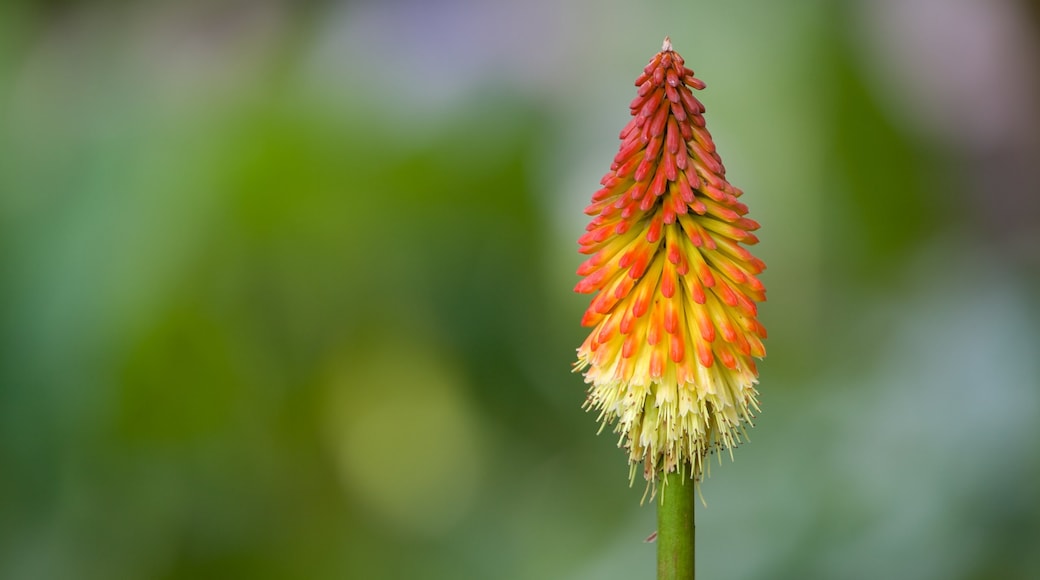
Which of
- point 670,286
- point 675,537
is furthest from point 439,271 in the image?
point 675,537

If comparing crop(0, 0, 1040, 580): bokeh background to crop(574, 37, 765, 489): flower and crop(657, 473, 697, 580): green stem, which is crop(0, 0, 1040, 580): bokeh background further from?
crop(657, 473, 697, 580): green stem

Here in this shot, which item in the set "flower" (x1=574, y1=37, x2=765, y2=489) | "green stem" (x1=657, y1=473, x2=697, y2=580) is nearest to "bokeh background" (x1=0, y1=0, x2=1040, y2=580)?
"flower" (x1=574, y1=37, x2=765, y2=489)

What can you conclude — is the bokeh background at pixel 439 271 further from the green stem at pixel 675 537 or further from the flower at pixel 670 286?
the green stem at pixel 675 537

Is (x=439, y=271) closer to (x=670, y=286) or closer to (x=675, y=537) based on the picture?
(x=670, y=286)

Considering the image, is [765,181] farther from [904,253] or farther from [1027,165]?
[1027,165]

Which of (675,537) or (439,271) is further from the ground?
(439,271)
